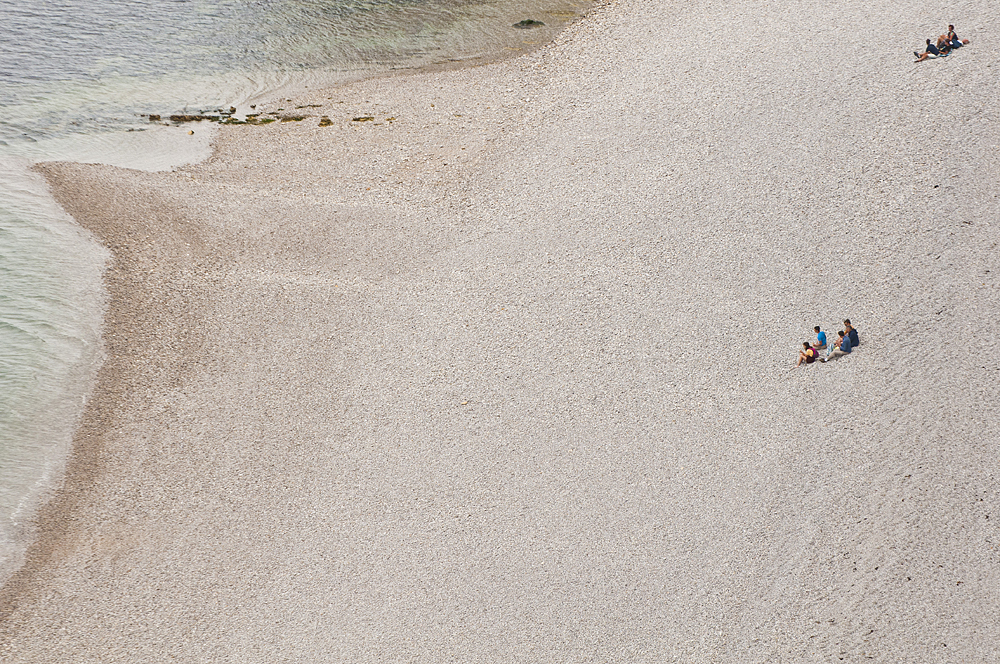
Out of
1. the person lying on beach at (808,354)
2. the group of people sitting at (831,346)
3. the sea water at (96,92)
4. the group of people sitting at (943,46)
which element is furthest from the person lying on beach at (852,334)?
the sea water at (96,92)

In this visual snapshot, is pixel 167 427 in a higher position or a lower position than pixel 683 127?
lower

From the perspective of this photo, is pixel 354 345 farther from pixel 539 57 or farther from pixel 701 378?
pixel 539 57

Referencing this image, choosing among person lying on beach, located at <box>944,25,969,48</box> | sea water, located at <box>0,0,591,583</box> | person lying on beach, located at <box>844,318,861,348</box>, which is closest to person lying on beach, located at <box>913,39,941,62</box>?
person lying on beach, located at <box>944,25,969,48</box>

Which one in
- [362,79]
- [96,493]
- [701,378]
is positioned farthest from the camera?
[362,79]

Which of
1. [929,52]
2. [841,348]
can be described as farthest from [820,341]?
[929,52]

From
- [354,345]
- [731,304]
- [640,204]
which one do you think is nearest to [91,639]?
[354,345]

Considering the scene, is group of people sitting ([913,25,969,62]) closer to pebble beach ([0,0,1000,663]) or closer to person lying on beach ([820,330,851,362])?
pebble beach ([0,0,1000,663])

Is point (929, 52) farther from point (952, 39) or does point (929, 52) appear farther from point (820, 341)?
point (820, 341)
